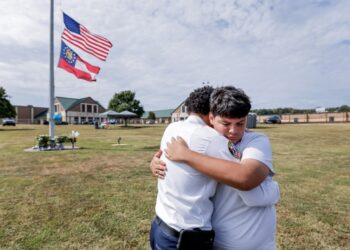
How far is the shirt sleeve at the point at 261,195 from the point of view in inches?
50.3

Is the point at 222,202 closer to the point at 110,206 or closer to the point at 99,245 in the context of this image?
the point at 99,245

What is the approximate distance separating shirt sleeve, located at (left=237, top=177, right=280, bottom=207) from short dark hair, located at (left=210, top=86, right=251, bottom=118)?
0.39m

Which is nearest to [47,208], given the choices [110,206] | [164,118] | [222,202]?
[110,206]

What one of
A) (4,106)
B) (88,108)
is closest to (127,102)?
(4,106)

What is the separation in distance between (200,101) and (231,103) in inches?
9.4

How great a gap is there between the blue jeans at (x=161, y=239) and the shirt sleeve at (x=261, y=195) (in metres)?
0.47

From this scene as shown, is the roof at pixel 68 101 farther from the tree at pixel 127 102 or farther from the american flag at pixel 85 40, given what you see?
the american flag at pixel 85 40

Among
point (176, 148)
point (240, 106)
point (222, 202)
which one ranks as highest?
point (240, 106)

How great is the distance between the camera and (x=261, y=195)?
1.30 m

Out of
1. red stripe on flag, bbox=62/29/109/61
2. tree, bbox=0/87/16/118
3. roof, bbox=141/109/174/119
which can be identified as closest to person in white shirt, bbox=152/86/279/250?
red stripe on flag, bbox=62/29/109/61

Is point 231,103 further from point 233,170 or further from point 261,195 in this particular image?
point 261,195

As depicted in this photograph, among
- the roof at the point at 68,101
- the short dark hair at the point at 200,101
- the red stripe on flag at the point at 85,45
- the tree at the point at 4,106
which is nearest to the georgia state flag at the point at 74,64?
the red stripe on flag at the point at 85,45

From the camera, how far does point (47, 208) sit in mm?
4258

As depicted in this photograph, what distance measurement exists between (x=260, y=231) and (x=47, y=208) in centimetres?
400
